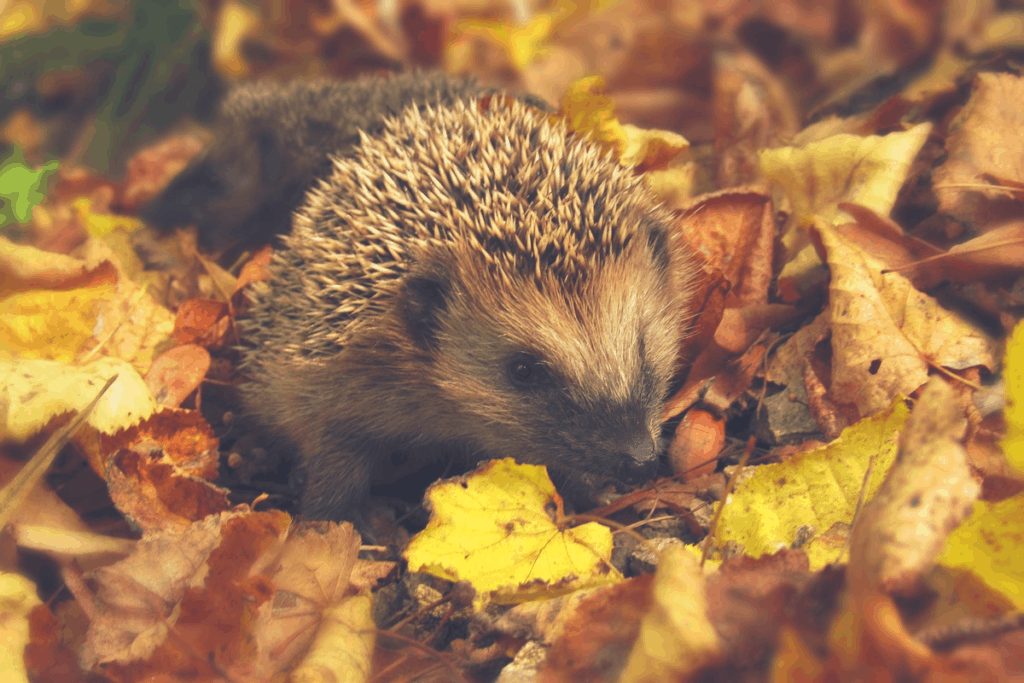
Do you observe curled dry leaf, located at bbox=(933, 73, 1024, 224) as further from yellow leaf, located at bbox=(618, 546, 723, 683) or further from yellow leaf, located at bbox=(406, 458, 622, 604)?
yellow leaf, located at bbox=(618, 546, 723, 683)

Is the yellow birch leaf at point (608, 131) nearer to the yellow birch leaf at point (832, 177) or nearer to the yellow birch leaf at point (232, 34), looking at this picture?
the yellow birch leaf at point (832, 177)

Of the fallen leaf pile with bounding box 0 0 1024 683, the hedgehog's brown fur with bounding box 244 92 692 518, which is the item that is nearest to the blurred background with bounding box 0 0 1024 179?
the fallen leaf pile with bounding box 0 0 1024 683

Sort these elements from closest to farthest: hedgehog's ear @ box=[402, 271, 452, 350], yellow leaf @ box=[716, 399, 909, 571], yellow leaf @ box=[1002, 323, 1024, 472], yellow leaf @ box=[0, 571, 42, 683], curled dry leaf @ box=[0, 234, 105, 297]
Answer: yellow leaf @ box=[1002, 323, 1024, 472] < yellow leaf @ box=[0, 571, 42, 683] < yellow leaf @ box=[716, 399, 909, 571] < hedgehog's ear @ box=[402, 271, 452, 350] < curled dry leaf @ box=[0, 234, 105, 297]

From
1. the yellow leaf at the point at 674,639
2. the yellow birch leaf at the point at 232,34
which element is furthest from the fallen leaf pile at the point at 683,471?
the yellow birch leaf at the point at 232,34

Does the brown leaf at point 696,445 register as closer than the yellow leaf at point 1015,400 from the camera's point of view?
No

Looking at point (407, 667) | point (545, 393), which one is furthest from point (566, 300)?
point (407, 667)

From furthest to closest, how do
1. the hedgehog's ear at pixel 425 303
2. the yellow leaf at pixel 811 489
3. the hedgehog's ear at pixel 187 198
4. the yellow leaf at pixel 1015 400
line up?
the hedgehog's ear at pixel 187 198
the hedgehog's ear at pixel 425 303
the yellow leaf at pixel 811 489
the yellow leaf at pixel 1015 400
